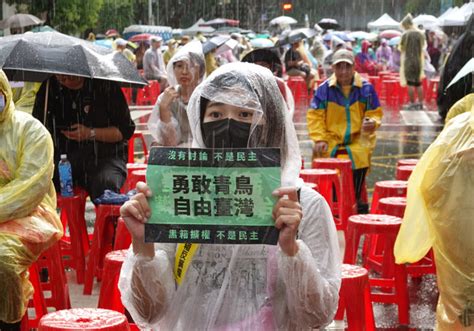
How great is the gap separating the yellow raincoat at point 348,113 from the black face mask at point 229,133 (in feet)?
19.5

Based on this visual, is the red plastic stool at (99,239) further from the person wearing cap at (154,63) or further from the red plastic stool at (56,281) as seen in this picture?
the person wearing cap at (154,63)

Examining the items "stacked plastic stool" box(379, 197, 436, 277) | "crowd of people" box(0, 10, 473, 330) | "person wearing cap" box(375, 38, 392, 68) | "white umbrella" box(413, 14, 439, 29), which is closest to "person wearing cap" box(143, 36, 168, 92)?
"person wearing cap" box(375, 38, 392, 68)

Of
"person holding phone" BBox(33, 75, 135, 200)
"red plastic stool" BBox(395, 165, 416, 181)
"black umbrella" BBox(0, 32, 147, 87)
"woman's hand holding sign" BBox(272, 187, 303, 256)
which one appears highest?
"black umbrella" BBox(0, 32, 147, 87)

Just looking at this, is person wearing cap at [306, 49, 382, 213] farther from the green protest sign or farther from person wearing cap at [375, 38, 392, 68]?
person wearing cap at [375, 38, 392, 68]

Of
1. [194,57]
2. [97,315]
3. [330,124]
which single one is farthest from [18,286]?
[330,124]

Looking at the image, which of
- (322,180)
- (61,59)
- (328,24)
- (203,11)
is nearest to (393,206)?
(322,180)

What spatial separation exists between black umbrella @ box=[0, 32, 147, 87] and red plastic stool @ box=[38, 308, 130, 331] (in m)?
3.29

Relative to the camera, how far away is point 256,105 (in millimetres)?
3156

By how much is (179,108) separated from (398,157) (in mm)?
7006

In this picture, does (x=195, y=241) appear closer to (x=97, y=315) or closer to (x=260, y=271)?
(x=260, y=271)

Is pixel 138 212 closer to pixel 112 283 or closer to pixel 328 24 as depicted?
pixel 112 283

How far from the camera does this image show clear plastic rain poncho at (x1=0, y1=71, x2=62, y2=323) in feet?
16.9

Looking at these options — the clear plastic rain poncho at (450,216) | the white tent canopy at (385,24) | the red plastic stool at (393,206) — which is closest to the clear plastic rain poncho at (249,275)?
the clear plastic rain poncho at (450,216)

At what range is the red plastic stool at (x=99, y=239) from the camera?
7.00 metres
